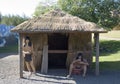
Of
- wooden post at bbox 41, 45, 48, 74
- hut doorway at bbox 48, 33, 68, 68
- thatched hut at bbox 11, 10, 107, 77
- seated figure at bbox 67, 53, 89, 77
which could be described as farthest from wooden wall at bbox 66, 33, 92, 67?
hut doorway at bbox 48, 33, 68, 68

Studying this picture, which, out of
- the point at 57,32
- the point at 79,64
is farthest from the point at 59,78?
the point at 57,32

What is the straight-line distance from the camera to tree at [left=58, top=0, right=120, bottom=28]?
90.2 ft

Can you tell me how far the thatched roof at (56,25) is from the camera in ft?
45.3

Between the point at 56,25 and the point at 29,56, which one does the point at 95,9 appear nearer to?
the point at 56,25

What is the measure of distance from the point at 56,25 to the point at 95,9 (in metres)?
14.5

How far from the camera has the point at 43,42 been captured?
50.3ft

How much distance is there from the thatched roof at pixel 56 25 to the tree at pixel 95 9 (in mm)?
11686

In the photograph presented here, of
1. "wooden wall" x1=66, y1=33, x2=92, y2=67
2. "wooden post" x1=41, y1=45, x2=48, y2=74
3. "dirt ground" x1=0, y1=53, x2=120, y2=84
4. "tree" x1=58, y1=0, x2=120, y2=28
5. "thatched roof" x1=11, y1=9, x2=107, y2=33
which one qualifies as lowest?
"dirt ground" x1=0, y1=53, x2=120, y2=84

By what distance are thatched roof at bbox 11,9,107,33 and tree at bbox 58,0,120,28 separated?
11686 mm

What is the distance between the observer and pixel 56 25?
1436cm

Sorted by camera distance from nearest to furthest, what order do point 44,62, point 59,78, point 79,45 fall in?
1. point 59,78
2. point 44,62
3. point 79,45

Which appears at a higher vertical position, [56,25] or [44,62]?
[56,25]

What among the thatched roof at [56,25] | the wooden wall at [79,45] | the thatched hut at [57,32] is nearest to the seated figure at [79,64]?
the thatched hut at [57,32]

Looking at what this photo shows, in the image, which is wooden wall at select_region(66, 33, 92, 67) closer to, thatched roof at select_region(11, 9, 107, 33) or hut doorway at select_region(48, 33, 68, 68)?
thatched roof at select_region(11, 9, 107, 33)
